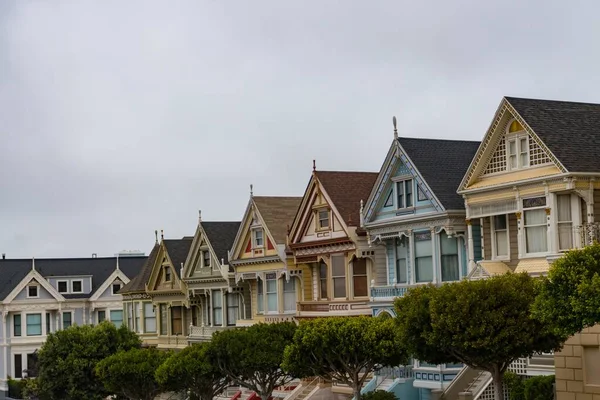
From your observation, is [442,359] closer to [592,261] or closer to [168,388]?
[592,261]

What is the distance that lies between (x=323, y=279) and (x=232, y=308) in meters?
10.1

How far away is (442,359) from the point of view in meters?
37.9

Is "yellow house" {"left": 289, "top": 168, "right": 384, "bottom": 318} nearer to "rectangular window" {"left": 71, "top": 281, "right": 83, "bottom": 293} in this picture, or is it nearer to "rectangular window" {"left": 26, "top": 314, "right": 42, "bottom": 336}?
"rectangular window" {"left": 26, "top": 314, "right": 42, "bottom": 336}

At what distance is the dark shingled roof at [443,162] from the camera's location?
1762 inches

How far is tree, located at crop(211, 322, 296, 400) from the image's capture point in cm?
4831

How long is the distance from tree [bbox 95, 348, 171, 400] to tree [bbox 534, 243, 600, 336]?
96.4 ft

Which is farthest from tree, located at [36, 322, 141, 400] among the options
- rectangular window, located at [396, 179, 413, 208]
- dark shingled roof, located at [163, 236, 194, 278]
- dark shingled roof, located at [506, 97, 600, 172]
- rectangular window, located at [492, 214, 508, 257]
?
dark shingled roof, located at [506, 97, 600, 172]

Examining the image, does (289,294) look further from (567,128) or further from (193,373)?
(567,128)

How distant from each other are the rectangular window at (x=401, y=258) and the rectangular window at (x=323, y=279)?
652 cm

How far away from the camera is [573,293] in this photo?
31.8 m

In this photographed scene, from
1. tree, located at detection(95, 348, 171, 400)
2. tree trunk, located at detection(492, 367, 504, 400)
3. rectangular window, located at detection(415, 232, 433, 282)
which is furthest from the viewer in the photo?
tree, located at detection(95, 348, 171, 400)

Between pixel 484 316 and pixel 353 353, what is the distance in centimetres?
873

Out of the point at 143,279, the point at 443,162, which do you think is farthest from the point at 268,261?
the point at 143,279

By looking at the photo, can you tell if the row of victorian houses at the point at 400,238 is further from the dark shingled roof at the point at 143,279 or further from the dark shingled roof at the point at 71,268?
the dark shingled roof at the point at 71,268
